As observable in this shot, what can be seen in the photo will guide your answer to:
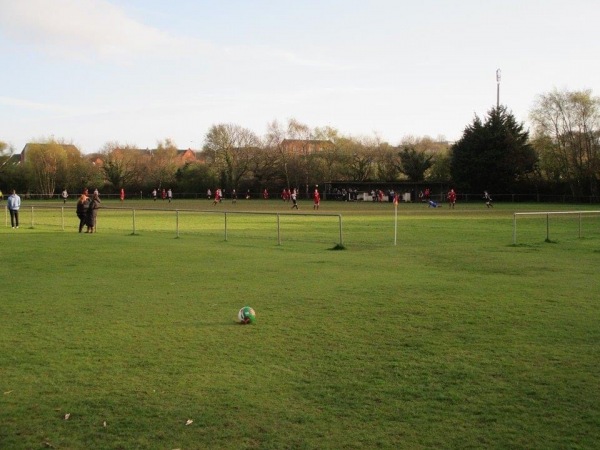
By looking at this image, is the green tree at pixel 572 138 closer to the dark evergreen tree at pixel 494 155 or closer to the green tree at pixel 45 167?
the dark evergreen tree at pixel 494 155

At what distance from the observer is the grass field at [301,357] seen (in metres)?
5.07

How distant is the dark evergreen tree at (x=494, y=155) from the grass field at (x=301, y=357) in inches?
2537

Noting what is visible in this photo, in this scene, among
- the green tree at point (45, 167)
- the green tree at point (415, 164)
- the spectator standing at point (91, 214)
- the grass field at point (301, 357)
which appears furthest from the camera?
the green tree at point (45, 167)

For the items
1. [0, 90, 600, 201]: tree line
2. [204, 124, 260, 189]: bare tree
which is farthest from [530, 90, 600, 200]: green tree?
[204, 124, 260, 189]: bare tree

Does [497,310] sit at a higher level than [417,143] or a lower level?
lower

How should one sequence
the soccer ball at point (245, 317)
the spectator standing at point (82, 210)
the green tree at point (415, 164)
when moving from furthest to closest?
the green tree at point (415, 164)
the spectator standing at point (82, 210)
the soccer ball at point (245, 317)

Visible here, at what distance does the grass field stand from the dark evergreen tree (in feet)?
211

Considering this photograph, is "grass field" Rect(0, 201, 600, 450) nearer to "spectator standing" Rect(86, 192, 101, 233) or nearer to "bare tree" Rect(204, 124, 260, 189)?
"spectator standing" Rect(86, 192, 101, 233)

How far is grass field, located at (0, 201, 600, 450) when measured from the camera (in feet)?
16.6

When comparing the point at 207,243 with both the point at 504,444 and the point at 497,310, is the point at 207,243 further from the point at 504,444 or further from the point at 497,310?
the point at 504,444

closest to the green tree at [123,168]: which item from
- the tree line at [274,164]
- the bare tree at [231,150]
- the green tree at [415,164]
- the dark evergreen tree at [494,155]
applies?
the tree line at [274,164]

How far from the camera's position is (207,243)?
76.1 ft

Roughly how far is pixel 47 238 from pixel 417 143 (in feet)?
289

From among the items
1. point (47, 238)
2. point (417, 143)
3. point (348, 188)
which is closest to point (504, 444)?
point (47, 238)
